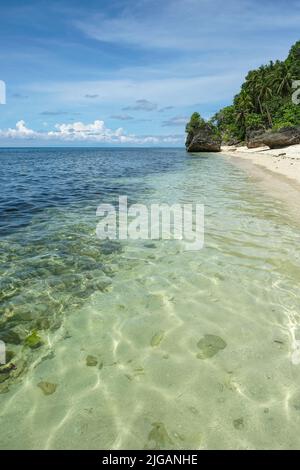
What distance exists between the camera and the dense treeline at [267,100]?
6850 cm

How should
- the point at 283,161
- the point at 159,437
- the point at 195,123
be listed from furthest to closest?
1. the point at 195,123
2. the point at 283,161
3. the point at 159,437

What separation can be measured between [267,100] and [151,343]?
81.7 metres

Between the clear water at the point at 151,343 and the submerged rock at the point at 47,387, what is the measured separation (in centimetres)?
2

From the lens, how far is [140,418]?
316 cm

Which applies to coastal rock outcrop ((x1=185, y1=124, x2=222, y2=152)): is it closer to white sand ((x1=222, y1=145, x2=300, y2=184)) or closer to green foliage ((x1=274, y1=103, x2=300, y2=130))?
green foliage ((x1=274, y1=103, x2=300, y2=130))

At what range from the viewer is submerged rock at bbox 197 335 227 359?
4.07 metres

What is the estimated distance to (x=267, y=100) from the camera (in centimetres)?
7381

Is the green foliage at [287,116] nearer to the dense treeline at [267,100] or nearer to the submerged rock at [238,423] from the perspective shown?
the dense treeline at [267,100]

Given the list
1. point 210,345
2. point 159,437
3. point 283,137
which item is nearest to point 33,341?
point 159,437

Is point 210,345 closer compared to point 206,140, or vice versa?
point 210,345

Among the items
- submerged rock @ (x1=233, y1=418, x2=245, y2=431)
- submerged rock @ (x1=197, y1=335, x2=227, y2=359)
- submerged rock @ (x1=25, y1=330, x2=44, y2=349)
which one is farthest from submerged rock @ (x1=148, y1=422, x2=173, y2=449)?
submerged rock @ (x1=25, y1=330, x2=44, y2=349)

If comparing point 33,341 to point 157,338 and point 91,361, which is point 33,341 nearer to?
point 91,361

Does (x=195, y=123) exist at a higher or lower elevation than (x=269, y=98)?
lower
